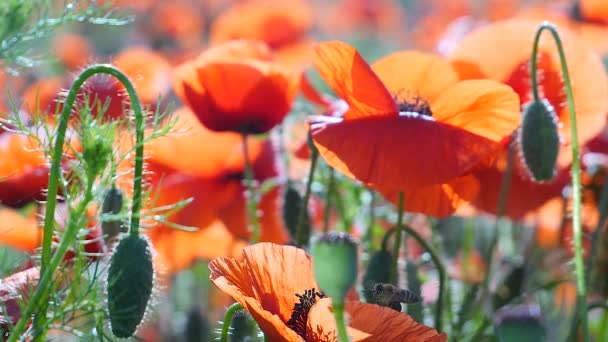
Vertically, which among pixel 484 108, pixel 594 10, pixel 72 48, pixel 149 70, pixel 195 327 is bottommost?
pixel 195 327

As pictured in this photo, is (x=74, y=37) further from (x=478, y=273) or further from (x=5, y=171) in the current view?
(x=5, y=171)

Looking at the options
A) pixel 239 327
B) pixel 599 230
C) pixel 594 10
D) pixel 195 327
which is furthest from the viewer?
pixel 594 10

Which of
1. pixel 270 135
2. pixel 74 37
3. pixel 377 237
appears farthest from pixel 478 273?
pixel 74 37

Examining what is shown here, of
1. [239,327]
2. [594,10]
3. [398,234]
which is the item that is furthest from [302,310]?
[594,10]

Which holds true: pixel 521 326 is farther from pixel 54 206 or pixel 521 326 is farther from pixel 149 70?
pixel 149 70

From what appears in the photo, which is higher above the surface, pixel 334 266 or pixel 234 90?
pixel 234 90

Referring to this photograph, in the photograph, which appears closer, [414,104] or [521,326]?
[521,326]

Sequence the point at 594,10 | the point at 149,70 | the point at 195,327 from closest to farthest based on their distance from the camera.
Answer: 1. the point at 195,327
2. the point at 149,70
3. the point at 594,10
